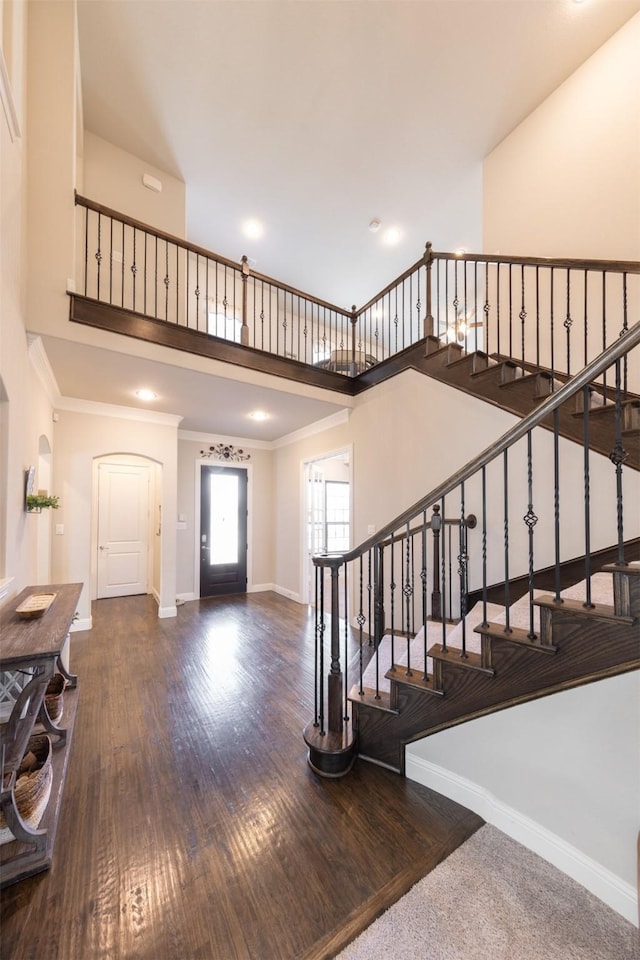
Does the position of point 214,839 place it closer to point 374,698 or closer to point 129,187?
point 374,698

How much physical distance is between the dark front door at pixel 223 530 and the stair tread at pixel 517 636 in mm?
5106

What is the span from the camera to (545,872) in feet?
5.05

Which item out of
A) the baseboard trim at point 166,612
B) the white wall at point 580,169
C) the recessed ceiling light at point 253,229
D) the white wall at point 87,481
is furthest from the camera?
the recessed ceiling light at point 253,229

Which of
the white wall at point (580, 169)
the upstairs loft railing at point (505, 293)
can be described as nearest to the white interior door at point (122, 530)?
the upstairs loft railing at point (505, 293)

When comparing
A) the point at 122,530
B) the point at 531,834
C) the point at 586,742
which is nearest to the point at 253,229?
the point at 122,530

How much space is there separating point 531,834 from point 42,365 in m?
4.64

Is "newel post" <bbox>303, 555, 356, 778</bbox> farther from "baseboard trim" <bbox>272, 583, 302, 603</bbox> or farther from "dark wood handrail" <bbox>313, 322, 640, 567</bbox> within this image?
"baseboard trim" <bbox>272, 583, 302, 603</bbox>

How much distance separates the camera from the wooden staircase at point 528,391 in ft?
7.65

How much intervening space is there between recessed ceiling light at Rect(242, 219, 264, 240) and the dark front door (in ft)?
11.8

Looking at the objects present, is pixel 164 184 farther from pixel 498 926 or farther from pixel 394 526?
pixel 498 926

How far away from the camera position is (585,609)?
4.75ft

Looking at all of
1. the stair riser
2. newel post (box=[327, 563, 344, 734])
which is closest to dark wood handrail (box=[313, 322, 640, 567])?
newel post (box=[327, 563, 344, 734])

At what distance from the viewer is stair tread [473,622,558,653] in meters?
1.54

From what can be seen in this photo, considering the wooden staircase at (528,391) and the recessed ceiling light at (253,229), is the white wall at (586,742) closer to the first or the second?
the wooden staircase at (528,391)
